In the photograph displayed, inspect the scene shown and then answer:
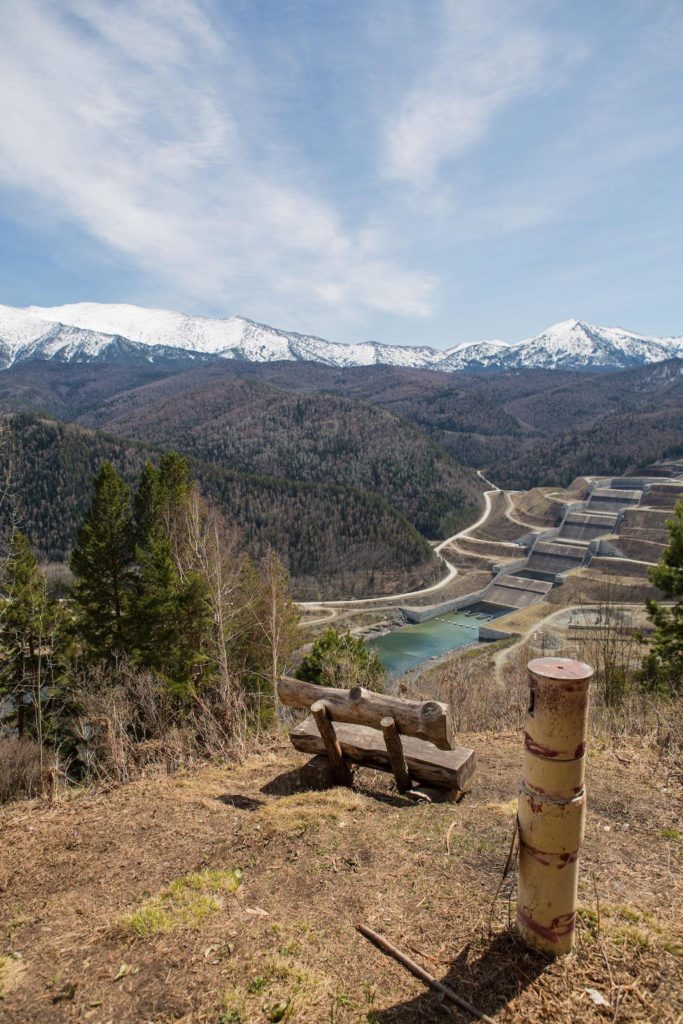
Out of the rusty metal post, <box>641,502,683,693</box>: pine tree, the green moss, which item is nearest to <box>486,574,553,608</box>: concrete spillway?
<box>641,502,683,693</box>: pine tree

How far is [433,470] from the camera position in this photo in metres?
155

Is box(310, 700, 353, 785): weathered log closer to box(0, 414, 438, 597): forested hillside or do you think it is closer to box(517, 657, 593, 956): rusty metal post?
box(517, 657, 593, 956): rusty metal post

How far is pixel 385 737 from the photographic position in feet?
22.2

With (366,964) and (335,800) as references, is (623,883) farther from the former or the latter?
(335,800)

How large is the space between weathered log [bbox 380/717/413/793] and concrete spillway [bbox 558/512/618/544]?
98.8 meters

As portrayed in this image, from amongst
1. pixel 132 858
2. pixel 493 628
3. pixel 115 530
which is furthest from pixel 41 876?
pixel 493 628

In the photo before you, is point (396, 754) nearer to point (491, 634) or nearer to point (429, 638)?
point (491, 634)

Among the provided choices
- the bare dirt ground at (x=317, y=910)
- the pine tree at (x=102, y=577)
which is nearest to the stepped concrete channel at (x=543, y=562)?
the pine tree at (x=102, y=577)

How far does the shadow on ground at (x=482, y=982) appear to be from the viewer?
317cm

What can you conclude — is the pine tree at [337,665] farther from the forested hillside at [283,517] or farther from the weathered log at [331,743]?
the forested hillside at [283,517]

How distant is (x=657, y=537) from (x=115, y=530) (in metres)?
83.8

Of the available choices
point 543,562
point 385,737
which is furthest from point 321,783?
point 543,562

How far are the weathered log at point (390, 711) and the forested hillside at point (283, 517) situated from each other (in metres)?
84.8

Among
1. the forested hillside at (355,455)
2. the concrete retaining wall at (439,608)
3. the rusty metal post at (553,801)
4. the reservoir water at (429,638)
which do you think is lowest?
the reservoir water at (429,638)
